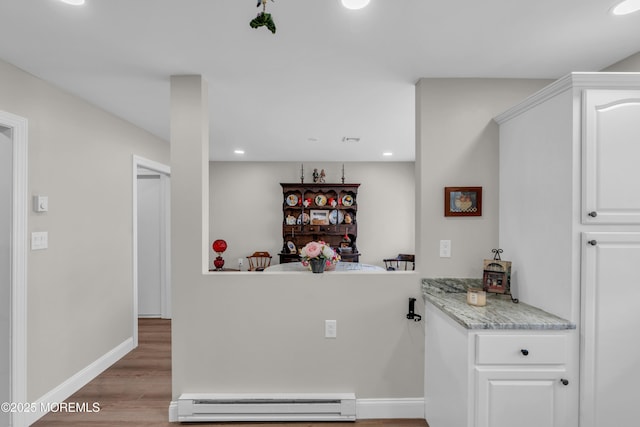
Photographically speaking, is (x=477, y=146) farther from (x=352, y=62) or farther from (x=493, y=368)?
(x=493, y=368)

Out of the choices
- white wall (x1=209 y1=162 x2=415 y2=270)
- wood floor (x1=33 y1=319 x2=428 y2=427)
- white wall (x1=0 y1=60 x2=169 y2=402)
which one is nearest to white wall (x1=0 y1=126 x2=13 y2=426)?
white wall (x1=0 y1=60 x2=169 y2=402)

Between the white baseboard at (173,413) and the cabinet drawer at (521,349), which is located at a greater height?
the cabinet drawer at (521,349)

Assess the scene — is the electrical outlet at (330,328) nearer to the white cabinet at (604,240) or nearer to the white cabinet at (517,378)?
the white cabinet at (517,378)

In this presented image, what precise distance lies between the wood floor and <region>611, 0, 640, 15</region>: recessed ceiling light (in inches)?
104

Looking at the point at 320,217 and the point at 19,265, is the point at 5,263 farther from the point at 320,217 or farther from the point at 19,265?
the point at 320,217

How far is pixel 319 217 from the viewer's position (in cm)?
600

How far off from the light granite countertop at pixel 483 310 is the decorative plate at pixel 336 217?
3.65m

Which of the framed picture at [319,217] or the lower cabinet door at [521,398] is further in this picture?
the framed picture at [319,217]

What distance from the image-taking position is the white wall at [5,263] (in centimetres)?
217

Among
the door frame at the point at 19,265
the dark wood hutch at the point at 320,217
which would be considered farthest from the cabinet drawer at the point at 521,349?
the dark wood hutch at the point at 320,217

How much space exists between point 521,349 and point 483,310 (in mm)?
281

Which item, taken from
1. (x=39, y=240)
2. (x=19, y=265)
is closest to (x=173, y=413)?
(x=19, y=265)

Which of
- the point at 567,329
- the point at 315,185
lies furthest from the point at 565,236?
the point at 315,185

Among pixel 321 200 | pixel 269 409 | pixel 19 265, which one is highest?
pixel 321 200
